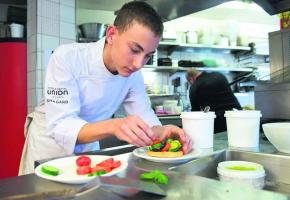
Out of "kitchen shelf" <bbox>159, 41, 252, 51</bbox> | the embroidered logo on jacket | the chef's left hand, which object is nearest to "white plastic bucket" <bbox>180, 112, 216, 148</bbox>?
the chef's left hand

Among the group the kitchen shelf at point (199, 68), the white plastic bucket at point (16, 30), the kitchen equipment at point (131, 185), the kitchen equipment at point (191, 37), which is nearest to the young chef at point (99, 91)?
the kitchen equipment at point (131, 185)

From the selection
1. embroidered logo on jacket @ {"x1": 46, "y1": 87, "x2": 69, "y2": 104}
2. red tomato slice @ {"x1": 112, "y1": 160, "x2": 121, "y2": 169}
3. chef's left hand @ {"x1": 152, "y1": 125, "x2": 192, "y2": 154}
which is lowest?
red tomato slice @ {"x1": 112, "y1": 160, "x2": 121, "y2": 169}

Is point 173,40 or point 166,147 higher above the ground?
point 173,40

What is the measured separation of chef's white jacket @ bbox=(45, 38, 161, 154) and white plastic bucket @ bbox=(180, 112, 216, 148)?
377 mm

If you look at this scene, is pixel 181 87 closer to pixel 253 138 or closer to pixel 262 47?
pixel 262 47

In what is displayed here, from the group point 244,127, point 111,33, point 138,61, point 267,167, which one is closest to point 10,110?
point 111,33

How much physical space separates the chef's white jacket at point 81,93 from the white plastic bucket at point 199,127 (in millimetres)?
377

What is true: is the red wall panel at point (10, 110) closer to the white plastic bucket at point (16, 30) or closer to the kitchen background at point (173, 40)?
the kitchen background at point (173, 40)

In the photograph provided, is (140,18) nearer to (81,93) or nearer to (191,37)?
(81,93)

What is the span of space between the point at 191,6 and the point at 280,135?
1497 millimetres

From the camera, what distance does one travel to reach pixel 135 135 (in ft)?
3.09

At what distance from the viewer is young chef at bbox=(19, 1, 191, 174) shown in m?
1.06

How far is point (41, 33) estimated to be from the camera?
3.27 m

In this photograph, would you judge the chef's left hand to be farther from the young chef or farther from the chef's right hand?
the chef's right hand
